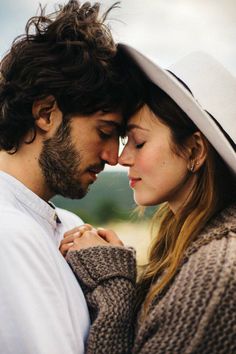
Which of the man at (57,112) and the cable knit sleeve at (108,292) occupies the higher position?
the man at (57,112)

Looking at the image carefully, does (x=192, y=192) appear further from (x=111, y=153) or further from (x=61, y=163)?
(x=61, y=163)

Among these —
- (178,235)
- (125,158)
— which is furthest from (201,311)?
(125,158)

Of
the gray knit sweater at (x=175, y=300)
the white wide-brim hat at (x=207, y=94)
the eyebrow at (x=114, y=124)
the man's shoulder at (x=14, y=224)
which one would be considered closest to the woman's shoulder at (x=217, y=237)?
the gray knit sweater at (x=175, y=300)

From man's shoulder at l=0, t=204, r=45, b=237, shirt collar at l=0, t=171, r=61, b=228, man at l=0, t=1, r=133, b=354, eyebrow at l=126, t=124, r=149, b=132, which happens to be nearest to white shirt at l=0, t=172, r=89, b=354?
man's shoulder at l=0, t=204, r=45, b=237

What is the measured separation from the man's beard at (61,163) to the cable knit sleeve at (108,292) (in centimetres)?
44

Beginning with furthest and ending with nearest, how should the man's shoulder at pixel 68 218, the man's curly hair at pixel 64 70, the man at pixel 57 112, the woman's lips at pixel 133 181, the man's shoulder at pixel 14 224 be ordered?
1. the man's shoulder at pixel 68 218
2. the man's curly hair at pixel 64 70
3. the man at pixel 57 112
4. the woman's lips at pixel 133 181
5. the man's shoulder at pixel 14 224

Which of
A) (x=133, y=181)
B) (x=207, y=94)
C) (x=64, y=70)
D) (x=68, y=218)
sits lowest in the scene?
(x=68, y=218)

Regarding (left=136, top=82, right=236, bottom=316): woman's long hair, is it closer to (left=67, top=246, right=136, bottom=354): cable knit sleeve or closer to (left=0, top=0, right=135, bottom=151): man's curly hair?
(left=67, top=246, right=136, bottom=354): cable knit sleeve

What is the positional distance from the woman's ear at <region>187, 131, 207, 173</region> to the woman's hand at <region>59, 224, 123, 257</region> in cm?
38

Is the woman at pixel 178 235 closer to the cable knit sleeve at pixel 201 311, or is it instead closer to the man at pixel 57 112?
the cable knit sleeve at pixel 201 311

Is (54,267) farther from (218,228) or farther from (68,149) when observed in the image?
(68,149)

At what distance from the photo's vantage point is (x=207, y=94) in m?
1.78

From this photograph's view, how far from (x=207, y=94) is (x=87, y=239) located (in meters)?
0.64

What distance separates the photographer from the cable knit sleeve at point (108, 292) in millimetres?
1590
